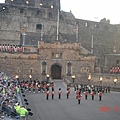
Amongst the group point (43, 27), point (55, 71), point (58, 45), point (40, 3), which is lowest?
point (55, 71)

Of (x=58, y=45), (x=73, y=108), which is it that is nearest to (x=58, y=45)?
(x=58, y=45)

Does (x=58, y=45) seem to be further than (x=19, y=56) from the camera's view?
Yes

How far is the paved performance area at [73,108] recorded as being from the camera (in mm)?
21297

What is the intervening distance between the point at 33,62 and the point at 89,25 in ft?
96.1

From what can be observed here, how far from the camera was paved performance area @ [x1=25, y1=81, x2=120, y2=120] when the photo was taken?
21.3 metres

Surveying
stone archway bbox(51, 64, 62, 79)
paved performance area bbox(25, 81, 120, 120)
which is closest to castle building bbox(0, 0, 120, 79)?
stone archway bbox(51, 64, 62, 79)

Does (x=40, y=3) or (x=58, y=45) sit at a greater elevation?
(x=40, y=3)

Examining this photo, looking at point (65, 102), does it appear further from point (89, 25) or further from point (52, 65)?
point (89, 25)

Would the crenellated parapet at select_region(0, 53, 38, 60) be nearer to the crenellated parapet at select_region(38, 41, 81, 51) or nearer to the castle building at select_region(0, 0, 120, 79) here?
the castle building at select_region(0, 0, 120, 79)

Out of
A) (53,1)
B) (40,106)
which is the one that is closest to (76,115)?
(40,106)

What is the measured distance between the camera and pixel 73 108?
80.8 ft

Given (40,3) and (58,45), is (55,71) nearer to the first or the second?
(58,45)

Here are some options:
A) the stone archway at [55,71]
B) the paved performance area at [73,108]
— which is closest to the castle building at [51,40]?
the stone archway at [55,71]

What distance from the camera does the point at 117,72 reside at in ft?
157
